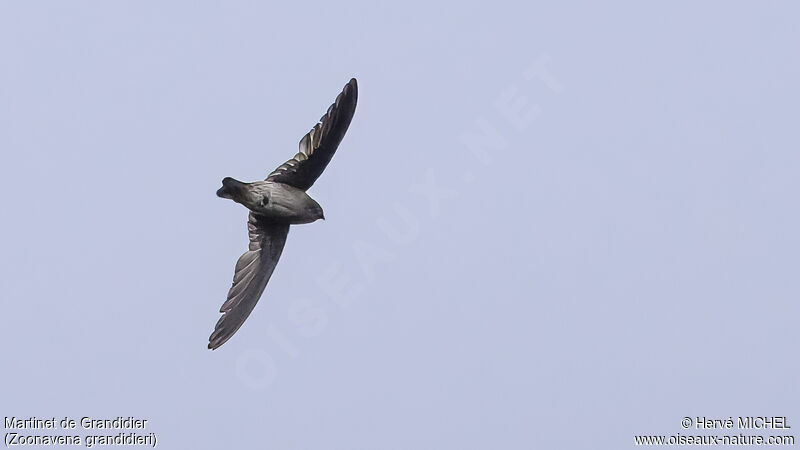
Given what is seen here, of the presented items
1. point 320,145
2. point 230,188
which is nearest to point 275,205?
point 230,188

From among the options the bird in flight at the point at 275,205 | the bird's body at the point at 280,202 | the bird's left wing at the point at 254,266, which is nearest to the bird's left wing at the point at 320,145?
the bird in flight at the point at 275,205

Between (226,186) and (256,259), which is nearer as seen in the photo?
(226,186)

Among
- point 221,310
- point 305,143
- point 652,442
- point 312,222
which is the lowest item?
point 652,442

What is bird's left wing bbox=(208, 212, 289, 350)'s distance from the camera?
53.9 ft

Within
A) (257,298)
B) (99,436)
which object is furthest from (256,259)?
(99,436)

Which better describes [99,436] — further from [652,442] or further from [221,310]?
[652,442]

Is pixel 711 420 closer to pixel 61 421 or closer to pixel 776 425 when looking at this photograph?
pixel 776 425

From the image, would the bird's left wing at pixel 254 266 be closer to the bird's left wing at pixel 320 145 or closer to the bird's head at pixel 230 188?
the bird's left wing at pixel 320 145

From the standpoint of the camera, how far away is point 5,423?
53.4 ft

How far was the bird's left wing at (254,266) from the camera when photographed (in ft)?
53.9

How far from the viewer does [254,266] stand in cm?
1680

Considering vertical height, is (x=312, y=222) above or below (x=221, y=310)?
above

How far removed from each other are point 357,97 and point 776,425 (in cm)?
692

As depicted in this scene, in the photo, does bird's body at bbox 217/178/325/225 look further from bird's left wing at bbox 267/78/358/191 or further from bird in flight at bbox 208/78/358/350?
bird's left wing at bbox 267/78/358/191
